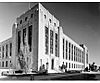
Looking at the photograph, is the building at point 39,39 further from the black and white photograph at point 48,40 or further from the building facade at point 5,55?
the building facade at point 5,55

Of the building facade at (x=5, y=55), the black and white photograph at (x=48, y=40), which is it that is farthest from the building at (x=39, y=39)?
the building facade at (x=5, y=55)

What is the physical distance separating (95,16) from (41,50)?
316 inches

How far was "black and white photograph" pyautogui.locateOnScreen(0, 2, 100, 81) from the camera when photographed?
10.4m

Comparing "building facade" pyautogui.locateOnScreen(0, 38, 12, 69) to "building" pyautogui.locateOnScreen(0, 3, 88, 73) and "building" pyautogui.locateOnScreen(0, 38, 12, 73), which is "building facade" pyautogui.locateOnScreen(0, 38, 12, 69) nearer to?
"building" pyautogui.locateOnScreen(0, 38, 12, 73)

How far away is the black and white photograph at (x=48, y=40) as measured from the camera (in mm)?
10438

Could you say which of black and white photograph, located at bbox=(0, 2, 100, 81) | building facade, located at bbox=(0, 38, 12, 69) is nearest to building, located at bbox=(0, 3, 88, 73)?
black and white photograph, located at bbox=(0, 2, 100, 81)

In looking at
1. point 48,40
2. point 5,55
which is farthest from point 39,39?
point 5,55

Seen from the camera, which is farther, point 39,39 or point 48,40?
point 48,40

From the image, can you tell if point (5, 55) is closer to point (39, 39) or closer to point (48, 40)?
point (48, 40)

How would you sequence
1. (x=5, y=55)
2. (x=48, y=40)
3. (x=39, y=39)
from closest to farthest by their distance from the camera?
(x=39, y=39), (x=48, y=40), (x=5, y=55)

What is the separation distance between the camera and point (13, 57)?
19578 millimetres

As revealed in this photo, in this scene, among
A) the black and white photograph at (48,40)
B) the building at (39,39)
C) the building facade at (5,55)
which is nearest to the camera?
the black and white photograph at (48,40)

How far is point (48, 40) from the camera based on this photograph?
18641mm

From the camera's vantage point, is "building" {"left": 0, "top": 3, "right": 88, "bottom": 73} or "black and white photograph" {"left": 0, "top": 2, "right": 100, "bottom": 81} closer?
"black and white photograph" {"left": 0, "top": 2, "right": 100, "bottom": 81}
